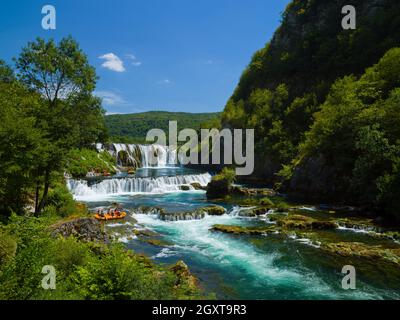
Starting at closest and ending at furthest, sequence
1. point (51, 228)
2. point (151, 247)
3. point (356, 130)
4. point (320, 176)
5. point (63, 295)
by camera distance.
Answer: point (63, 295) < point (51, 228) < point (151, 247) < point (356, 130) < point (320, 176)

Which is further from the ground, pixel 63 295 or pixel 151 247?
pixel 63 295

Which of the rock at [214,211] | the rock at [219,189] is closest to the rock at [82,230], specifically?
the rock at [214,211]

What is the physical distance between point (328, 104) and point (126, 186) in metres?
33.1

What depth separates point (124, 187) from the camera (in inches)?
1860

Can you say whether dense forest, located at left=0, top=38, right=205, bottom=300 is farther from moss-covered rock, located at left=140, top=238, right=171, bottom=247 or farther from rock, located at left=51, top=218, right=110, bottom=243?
moss-covered rock, located at left=140, top=238, right=171, bottom=247

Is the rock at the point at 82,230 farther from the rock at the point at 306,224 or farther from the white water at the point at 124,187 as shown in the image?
the white water at the point at 124,187

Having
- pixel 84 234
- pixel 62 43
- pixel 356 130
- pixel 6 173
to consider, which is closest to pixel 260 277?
pixel 84 234

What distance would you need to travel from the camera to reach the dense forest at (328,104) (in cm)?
3066

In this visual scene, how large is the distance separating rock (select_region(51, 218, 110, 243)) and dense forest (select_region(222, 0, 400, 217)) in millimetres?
22310

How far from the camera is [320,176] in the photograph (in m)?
40.8

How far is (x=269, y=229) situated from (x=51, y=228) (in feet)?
53.7

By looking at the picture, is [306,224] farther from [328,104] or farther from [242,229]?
[328,104]
